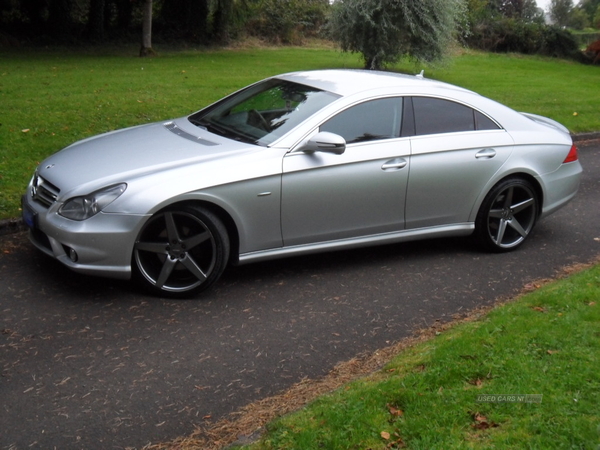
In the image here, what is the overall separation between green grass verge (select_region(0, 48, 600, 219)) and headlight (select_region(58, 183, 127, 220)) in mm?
2081

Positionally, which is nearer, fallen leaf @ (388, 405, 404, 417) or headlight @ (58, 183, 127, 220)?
fallen leaf @ (388, 405, 404, 417)

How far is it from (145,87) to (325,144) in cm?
1013

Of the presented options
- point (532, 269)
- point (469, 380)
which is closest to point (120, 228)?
point (469, 380)

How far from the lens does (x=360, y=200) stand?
6.45m

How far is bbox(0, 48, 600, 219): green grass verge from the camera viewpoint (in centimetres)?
1055

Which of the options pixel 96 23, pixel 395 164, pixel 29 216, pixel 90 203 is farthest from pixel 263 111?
pixel 96 23

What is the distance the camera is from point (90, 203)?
5555 millimetres

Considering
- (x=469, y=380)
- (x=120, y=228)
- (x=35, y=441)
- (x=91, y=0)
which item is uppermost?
(x=91, y=0)

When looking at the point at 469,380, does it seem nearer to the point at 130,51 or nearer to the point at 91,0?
the point at 130,51

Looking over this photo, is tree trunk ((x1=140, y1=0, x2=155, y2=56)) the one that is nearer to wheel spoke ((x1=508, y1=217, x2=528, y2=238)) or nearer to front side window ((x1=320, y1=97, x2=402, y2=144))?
front side window ((x1=320, y1=97, x2=402, y2=144))

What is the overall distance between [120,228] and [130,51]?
23.0m

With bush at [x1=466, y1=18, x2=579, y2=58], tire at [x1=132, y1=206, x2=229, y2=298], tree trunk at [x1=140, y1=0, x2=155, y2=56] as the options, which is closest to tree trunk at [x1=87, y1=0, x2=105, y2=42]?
tree trunk at [x1=140, y1=0, x2=155, y2=56]

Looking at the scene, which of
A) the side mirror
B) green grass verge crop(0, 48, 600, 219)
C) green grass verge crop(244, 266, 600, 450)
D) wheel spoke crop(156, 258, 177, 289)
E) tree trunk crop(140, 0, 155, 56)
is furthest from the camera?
tree trunk crop(140, 0, 155, 56)

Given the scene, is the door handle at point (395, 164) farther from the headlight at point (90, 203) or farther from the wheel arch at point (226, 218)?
the headlight at point (90, 203)
